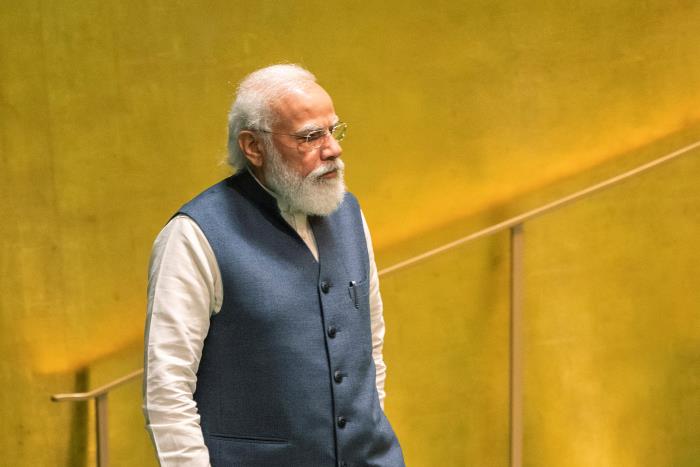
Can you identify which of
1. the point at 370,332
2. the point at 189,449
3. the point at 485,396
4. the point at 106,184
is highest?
the point at 106,184

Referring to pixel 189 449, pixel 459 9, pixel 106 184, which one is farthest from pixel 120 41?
pixel 189 449

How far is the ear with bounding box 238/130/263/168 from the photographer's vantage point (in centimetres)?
198

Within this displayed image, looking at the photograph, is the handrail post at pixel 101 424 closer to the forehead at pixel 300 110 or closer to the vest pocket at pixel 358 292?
the vest pocket at pixel 358 292

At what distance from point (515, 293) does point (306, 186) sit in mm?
1152

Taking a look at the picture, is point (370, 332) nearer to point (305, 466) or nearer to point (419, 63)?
point (305, 466)

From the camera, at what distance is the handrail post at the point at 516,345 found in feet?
9.68

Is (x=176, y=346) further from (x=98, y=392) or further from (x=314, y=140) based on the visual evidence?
(x=98, y=392)

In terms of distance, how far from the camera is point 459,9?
296cm

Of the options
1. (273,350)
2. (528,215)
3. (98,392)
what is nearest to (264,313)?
(273,350)

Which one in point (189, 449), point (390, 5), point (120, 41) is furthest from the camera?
point (390, 5)

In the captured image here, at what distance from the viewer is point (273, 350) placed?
6.23ft

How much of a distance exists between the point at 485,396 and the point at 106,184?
109 cm

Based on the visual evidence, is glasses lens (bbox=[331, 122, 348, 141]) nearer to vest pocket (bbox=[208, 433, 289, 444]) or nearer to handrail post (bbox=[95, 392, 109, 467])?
vest pocket (bbox=[208, 433, 289, 444])

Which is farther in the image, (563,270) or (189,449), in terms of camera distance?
(563,270)
